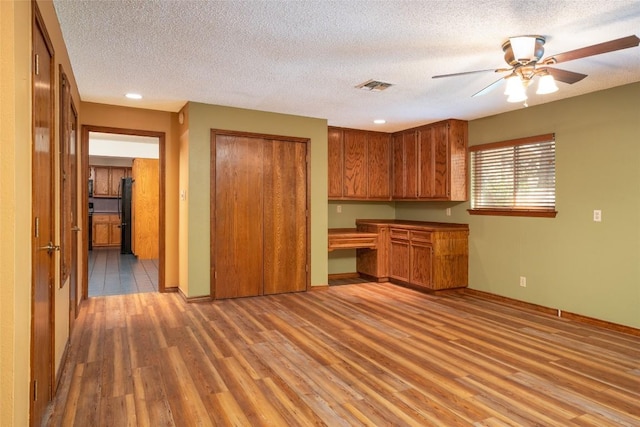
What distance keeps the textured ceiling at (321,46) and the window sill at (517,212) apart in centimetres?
125

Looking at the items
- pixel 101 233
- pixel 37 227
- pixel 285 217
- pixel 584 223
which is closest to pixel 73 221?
pixel 37 227

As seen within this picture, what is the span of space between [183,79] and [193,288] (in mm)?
2386

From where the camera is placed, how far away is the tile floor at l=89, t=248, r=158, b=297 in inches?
221

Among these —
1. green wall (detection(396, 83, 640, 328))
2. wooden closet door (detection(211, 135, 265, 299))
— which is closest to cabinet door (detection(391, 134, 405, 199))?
green wall (detection(396, 83, 640, 328))

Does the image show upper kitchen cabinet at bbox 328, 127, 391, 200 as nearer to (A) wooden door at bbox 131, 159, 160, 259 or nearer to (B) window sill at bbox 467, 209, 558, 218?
(B) window sill at bbox 467, 209, 558, 218

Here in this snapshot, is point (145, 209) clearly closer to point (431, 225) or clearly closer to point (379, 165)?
point (379, 165)

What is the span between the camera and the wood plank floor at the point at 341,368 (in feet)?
7.55

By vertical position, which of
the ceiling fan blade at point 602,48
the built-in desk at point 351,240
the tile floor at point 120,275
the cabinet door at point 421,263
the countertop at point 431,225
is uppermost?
the ceiling fan blade at point 602,48

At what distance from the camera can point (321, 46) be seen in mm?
3068

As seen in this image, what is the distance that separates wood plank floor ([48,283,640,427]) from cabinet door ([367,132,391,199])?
2.39m

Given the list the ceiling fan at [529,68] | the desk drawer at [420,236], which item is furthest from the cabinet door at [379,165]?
the ceiling fan at [529,68]

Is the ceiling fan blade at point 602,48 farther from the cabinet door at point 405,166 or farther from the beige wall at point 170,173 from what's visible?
the beige wall at point 170,173

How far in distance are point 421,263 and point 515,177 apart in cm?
162

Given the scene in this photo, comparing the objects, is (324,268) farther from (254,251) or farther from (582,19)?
(582,19)
